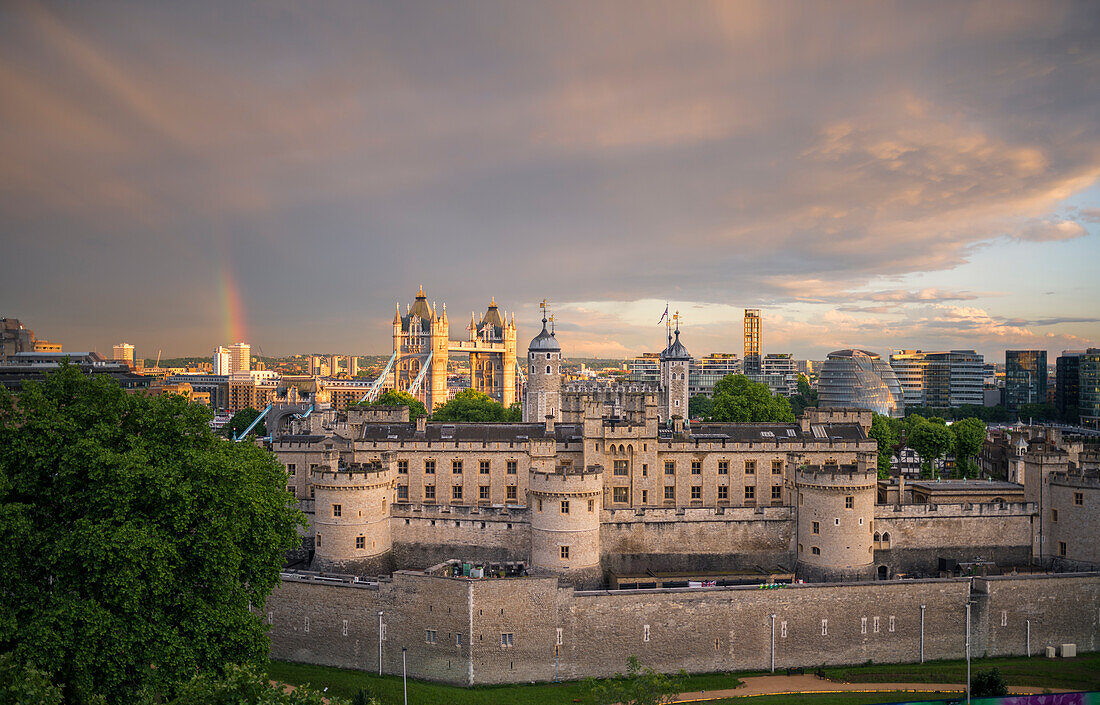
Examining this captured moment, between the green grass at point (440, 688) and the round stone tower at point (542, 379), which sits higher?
the round stone tower at point (542, 379)

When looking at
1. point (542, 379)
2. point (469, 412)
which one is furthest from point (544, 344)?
point (469, 412)

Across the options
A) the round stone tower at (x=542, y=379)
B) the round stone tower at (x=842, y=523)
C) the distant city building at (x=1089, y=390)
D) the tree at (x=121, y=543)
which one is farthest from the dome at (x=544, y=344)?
the distant city building at (x=1089, y=390)

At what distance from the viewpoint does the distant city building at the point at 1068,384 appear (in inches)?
6794

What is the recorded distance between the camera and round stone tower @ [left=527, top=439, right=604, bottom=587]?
1973 inches

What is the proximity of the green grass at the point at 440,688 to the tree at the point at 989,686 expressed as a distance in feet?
41.7

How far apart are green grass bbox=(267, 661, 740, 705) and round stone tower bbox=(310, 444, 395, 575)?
6892 millimetres

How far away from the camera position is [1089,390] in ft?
551

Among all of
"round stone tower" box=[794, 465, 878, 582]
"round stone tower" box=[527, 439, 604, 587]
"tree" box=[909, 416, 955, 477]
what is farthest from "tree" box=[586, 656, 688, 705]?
→ "tree" box=[909, 416, 955, 477]

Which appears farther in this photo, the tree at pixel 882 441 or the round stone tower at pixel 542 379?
the round stone tower at pixel 542 379

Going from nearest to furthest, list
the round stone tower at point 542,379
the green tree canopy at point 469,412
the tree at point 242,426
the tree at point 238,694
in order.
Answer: the tree at point 238,694
the round stone tower at point 542,379
the green tree canopy at point 469,412
the tree at point 242,426

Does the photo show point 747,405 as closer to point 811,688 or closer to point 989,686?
point 811,688

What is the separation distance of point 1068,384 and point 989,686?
161 meters

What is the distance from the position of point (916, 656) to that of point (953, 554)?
1081cm

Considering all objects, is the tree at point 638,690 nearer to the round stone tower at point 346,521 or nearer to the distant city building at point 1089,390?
the round stone tower at point 346,521
